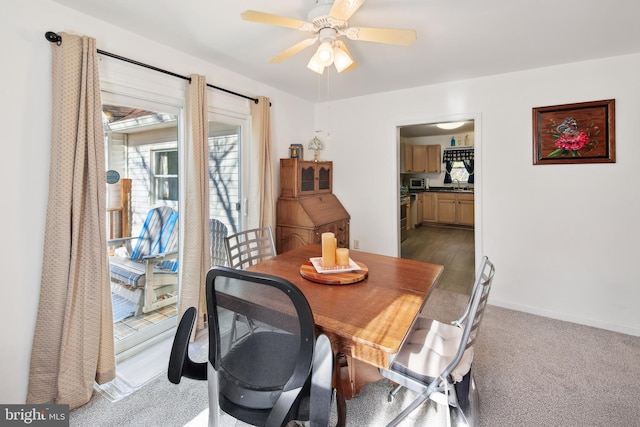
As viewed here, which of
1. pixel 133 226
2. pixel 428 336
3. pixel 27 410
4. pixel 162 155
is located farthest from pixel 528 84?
pixel 27 410

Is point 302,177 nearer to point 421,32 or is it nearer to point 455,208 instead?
point 421,32

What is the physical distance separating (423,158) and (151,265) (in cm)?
713

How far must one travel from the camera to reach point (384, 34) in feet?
5.50

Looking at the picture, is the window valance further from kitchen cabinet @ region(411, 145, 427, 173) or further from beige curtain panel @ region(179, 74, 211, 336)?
beige curtain panel @ region(179, 74, 211, 336)

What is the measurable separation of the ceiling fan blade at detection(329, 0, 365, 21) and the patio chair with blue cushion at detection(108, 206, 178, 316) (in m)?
2.01

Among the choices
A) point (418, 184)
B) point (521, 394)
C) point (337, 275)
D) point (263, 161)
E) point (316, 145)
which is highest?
point (316, 145)

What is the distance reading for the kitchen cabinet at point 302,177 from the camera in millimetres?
3445

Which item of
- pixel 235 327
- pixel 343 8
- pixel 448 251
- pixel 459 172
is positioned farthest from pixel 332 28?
pixel 459 172

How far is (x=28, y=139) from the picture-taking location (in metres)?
1.70

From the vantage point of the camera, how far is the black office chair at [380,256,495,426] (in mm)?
1312

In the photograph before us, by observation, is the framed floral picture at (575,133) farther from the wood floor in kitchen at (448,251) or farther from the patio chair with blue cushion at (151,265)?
the patio chair with blue cushion at (151,265)

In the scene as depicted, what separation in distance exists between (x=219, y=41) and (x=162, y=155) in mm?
1028

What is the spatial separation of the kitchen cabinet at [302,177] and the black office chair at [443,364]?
219 centimetres

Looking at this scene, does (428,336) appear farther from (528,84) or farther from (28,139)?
(528,84)
